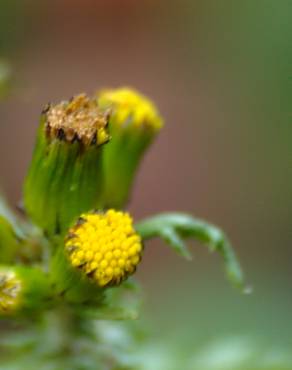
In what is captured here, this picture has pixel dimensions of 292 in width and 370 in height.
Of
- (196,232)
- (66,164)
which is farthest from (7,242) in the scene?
(196,232)

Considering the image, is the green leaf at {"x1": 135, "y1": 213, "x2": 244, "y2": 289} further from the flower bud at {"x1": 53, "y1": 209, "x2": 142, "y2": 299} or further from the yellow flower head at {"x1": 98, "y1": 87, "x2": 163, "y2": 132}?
the yellow flower head at {"x1": 98, "y1": 87, "x2": 163, "y2": 132}

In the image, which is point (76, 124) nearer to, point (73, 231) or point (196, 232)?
point (73, 231)

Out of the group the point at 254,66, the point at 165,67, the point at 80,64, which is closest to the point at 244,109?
the point at 254,66

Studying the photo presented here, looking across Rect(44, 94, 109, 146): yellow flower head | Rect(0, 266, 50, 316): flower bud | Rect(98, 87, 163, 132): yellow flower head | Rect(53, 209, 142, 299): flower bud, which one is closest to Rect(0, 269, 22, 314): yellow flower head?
Rect(0, 266, 50, 316): flower bud

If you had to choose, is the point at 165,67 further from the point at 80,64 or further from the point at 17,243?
the point at 17,243

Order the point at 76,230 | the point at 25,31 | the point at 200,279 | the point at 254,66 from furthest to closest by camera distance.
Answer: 1. the point at 25,31
2. the point at 254,66
3. the point at 200,279
4. the point at 76,230

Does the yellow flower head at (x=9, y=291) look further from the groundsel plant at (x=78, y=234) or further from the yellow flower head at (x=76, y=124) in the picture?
the yellow flower head at (x=76, y=124)

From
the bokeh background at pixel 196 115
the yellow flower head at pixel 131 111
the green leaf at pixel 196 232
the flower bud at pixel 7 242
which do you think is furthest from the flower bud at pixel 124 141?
the bokeh background at pixel 196 115
